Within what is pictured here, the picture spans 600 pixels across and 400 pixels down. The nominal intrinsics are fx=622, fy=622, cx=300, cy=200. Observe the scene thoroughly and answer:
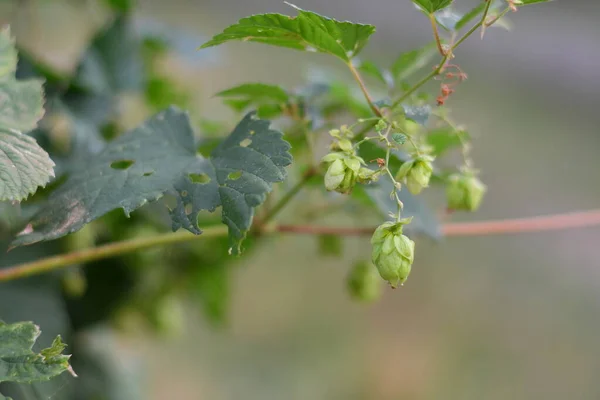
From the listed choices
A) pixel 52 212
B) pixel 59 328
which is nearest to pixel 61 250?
pixel 59 328

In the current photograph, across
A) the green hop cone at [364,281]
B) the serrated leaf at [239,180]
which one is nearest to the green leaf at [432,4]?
the serrated leaf at [239,180]

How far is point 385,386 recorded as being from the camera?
1.55m

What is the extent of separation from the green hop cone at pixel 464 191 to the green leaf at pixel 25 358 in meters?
0.29

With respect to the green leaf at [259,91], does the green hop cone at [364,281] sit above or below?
below

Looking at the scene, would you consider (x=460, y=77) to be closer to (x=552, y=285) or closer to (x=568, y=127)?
(x=552, y=285)

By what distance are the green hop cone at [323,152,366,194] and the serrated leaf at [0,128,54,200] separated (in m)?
0.16

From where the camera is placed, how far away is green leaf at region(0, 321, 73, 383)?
1.07 ft

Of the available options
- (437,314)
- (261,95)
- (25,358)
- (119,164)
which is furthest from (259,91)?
(437,314)

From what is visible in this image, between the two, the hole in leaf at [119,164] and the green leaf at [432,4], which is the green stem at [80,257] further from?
the green leaf at [432,4]

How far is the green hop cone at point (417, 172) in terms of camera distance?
0.36m

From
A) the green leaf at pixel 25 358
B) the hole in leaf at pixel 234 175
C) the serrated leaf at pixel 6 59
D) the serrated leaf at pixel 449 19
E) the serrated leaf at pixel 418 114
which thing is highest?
the serrated leaf at pixel 449 19

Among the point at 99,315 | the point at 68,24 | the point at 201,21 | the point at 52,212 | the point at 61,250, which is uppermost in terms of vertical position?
the point at 52,212

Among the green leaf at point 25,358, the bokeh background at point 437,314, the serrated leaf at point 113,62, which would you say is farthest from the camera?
the bokeh background at point 437,314

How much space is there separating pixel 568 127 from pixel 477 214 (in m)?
0.76
